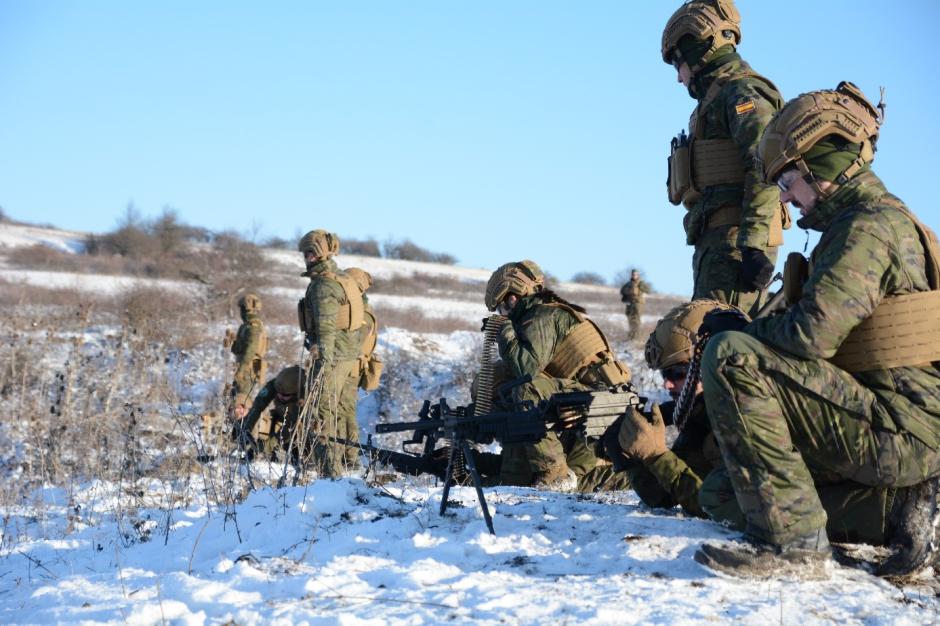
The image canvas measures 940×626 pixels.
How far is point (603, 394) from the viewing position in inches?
185

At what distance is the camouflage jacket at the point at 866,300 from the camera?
3.29 metres

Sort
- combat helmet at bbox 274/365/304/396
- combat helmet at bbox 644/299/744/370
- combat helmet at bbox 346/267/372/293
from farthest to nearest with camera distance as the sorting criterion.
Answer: combat helmet at bbox 274/365/304/396, combat helmet at bbox 346/267/372/293, combat helmet at bbox 644/299/744/370

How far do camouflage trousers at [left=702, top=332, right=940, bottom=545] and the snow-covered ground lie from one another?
0.27 m

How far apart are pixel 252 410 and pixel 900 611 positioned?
7.99 m

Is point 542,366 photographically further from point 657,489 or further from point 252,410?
point 252,410

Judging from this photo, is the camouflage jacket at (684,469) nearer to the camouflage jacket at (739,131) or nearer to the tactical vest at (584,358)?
the camouflage jacket at (739,131)

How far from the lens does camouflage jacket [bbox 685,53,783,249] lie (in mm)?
5453

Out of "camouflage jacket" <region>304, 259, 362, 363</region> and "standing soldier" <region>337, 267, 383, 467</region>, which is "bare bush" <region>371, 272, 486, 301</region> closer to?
"standing soldier" <region>337, 267, 383, 467</region>

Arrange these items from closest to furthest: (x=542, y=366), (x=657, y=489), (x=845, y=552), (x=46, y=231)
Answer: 1. (x=845, y=552)
2. (x=657, y=489)
3. (x=542, y=366)
4. (x=46, y=231)

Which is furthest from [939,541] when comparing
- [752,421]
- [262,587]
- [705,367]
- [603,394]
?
[262,587]

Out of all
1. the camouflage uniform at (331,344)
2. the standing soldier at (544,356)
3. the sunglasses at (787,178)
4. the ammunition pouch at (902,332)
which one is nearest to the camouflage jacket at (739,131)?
the standing soldier at (544,356)

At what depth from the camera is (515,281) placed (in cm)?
695

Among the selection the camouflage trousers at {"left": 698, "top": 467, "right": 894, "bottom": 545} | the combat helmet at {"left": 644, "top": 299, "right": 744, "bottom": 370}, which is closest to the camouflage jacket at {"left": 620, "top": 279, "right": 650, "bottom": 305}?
the combat helmet at {"left": 644, "top": 299, "right": 744, "bottom": 370}

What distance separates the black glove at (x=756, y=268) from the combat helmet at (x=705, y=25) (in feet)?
4.34
